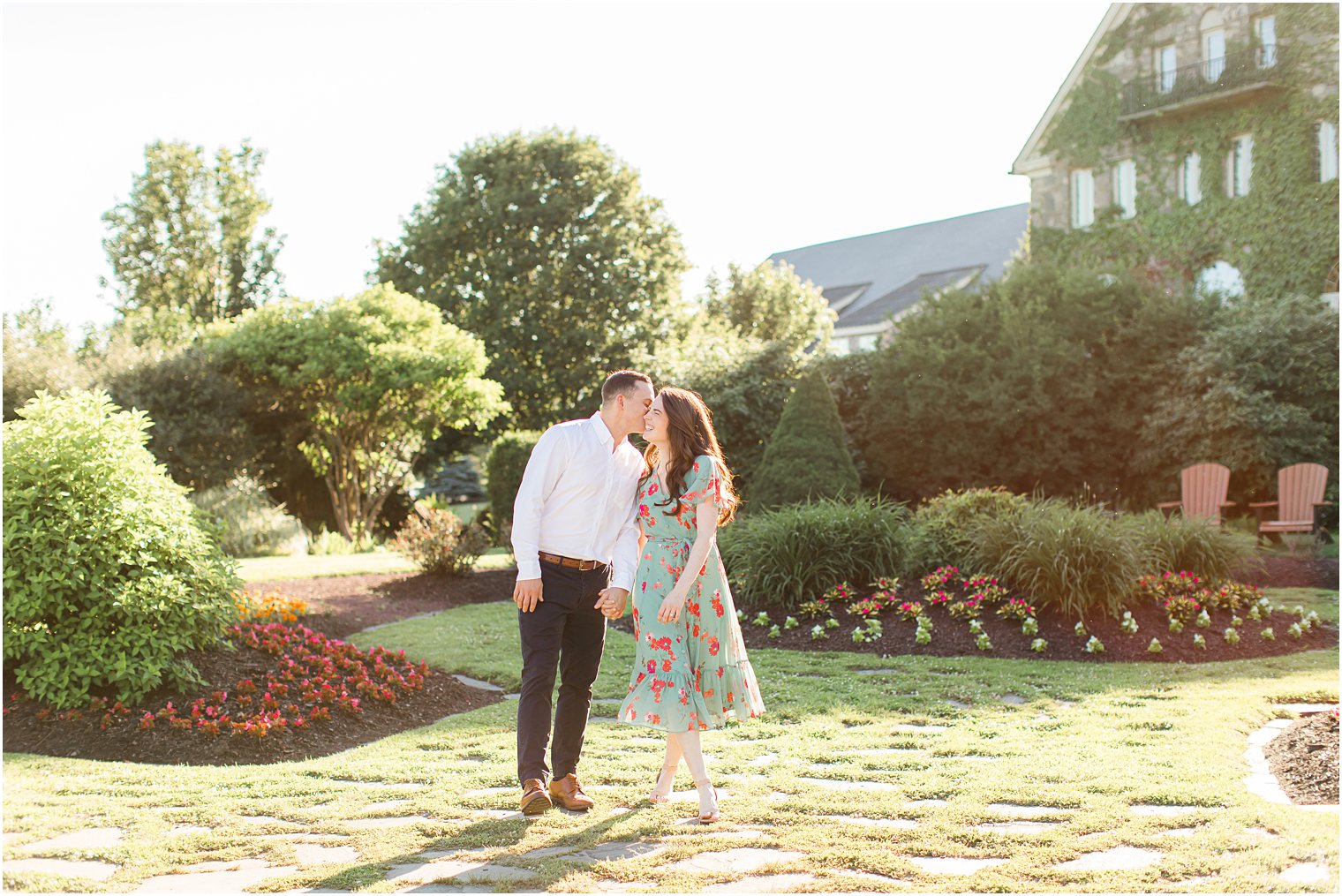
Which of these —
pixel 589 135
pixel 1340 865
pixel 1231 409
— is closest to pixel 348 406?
pixel 589 135

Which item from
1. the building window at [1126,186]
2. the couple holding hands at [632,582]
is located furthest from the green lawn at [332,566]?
the building window at [1126,186]

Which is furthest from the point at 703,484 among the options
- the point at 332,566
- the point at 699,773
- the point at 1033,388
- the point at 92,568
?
the point at 1033,388

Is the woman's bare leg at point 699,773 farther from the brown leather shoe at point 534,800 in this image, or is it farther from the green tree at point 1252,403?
the green tree at point 1252,403

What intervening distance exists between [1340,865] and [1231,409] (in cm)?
1381

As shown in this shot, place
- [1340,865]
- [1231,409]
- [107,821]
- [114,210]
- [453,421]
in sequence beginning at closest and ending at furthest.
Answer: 1. [1340,865]
2. [107,821]
3. [1231,409]
4. [453,421]
5. [114,210]

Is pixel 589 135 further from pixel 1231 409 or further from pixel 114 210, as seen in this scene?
pixel 1231 409

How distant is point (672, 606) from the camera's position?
4305 mm

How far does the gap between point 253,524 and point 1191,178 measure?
18278mm

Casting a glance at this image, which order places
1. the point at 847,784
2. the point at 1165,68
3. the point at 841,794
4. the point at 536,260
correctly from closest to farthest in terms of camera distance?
1. the point at 841,794
2. the point at 847,784
3. the point at 1165,68
4. the point at 536,260

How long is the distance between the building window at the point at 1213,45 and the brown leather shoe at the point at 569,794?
67.9 ft

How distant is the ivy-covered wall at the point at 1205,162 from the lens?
771 inches

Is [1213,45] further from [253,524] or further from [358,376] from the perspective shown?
[253,524]

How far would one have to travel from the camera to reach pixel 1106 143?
22.2 meters

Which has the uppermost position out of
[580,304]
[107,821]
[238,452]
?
[580,304]
